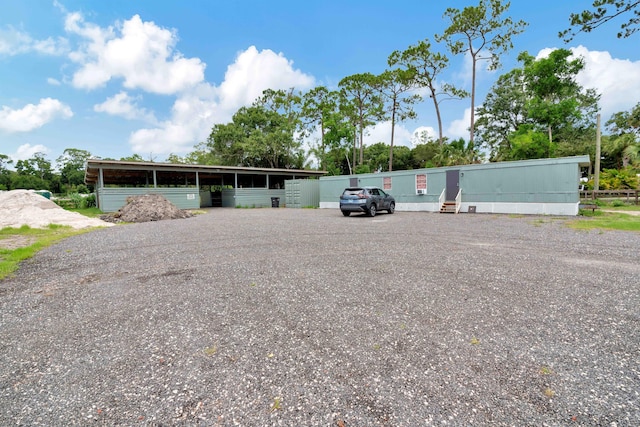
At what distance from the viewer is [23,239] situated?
9047 millimetres

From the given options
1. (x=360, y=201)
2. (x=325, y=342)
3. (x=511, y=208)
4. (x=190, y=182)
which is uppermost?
(x=190, y=182)

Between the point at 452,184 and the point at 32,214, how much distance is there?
20.9 m

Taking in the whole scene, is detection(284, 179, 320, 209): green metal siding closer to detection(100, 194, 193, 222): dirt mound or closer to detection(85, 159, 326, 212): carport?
detection(85, 159, 326, 212): carport

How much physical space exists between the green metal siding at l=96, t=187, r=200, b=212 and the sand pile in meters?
2.64

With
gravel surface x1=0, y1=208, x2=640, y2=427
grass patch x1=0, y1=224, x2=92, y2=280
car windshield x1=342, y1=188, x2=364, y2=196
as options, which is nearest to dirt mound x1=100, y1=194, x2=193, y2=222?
grass patch x1=0, y1=224, x2=92, y2=280

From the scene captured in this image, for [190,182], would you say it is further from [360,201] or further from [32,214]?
[360,201]

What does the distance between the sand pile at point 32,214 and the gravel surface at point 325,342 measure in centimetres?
879

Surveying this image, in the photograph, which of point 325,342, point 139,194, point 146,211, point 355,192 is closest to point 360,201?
point 355,192

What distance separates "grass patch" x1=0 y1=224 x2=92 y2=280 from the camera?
5961 mm

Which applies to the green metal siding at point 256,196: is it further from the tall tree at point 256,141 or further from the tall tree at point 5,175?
the tall tree at point 5,175

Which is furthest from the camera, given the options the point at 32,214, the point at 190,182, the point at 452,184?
the point at 190,182

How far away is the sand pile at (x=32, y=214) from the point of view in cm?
1230

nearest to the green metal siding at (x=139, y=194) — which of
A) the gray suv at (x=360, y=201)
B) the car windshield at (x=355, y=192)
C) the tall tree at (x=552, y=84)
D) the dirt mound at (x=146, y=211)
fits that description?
the dirt mound at (x=146, y=211)

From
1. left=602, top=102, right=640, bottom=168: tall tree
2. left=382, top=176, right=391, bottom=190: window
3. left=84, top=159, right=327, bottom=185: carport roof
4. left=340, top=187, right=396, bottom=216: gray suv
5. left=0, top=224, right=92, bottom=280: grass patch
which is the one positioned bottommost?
left=0, top=224, right=92, bottom=280: grass patch
